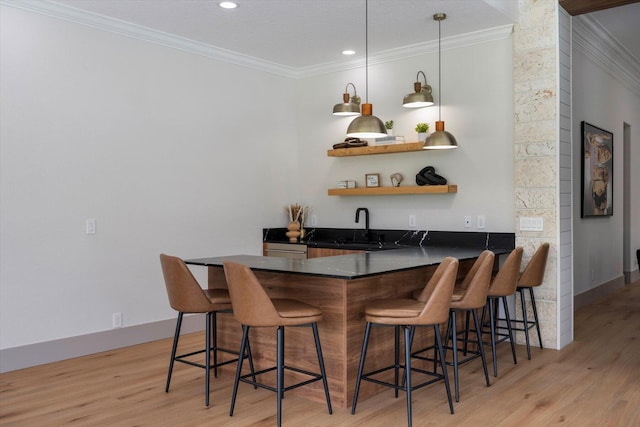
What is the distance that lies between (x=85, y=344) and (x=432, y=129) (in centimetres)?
366

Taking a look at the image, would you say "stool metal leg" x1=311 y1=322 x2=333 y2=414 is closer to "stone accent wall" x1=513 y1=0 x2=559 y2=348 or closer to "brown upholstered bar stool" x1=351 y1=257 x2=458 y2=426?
"brown upholstered bar stool" x1=351 y1=257 x2=458 y2=426

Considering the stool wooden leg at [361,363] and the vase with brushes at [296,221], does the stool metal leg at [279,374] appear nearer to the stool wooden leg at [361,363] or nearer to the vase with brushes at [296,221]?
the stool wooden leg at [361,363]

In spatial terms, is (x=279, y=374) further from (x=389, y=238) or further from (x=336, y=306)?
(x=389, y=238)

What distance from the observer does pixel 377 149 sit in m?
5.89

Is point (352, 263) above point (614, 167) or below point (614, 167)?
below

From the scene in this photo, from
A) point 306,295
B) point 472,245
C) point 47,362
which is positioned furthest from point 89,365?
point 472,245

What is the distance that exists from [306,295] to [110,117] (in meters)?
2.46

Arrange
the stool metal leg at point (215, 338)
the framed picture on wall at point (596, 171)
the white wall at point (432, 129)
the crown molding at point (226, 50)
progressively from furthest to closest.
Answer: the framed picture on wall at point (596, 171)
the white wall at point (432, 129)
the crown molding at point (226, 50)
the stool metal leg at point (215, 338)

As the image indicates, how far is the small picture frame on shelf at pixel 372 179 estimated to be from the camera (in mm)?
Answer: 6091

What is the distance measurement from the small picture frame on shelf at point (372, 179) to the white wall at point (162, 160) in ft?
0.24

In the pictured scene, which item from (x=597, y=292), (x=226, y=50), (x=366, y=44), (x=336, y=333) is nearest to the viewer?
(x=336, y=333)

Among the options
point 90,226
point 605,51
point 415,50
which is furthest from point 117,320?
point 605,51

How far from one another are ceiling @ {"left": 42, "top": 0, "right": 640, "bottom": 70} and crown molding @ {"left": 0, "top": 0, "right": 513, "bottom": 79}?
60mm

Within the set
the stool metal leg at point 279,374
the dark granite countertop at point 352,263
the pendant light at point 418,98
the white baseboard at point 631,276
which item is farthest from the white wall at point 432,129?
the white baseboard at point 631,276
